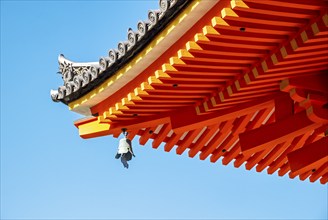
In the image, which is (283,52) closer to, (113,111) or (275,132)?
(275,132)

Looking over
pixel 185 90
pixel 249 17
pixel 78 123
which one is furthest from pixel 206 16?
pixel 78 123

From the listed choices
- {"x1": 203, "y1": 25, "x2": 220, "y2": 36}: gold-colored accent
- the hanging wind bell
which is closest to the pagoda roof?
{"x1": 203, "y1": 25, "x2": 220, "y2": 36}: gold-colored accent

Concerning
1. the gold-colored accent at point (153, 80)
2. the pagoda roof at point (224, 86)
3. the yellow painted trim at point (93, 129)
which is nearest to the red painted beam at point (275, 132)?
the pagoda roof at point (224, 86)

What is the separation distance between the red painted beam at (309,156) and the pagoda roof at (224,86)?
0.04 feet

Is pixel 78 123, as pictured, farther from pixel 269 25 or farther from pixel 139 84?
pixel 269 25

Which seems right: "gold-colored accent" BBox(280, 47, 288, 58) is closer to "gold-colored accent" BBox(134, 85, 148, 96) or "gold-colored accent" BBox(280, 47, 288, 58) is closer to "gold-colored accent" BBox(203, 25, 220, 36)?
"gold-colored accent" BBox(203, 25, 220, 36)

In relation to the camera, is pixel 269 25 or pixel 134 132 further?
pixel 134 132

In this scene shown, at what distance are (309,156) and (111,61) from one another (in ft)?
7.92

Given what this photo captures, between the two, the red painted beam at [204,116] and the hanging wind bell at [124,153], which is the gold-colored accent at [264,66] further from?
the hanging wind bell at [124,153]

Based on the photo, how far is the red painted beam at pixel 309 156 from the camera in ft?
30.3

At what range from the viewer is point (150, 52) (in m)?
8.53

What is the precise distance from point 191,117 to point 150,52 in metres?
1.54

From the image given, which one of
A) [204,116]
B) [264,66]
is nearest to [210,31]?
[264,66]

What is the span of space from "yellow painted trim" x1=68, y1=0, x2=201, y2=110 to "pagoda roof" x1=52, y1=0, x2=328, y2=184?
0.5 inches
